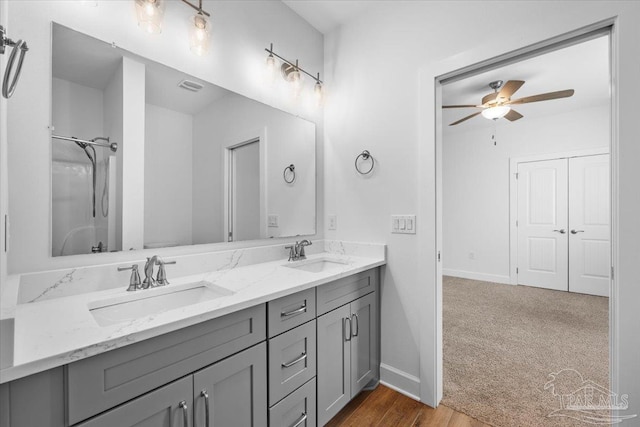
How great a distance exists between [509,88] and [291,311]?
295 cm

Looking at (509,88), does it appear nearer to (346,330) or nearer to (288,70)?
(288,70)

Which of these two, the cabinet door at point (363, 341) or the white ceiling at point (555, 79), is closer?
the cabinet door at point (363, 341)

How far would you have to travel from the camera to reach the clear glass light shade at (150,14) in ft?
4.37

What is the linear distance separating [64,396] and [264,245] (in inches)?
50.4

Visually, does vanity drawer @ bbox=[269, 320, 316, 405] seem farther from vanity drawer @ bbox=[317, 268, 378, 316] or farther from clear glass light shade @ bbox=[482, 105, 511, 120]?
clear glass light shade @ bbox=[482, 105, 511, 120]

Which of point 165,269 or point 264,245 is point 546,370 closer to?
point 264,245

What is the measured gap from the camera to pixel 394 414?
1.68 metres

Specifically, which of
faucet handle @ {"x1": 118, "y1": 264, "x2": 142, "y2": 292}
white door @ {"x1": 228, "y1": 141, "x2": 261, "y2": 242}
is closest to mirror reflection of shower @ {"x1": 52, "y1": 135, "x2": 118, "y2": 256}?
faucet handle @ {"x1": 118, "y1": 264, "x2": 142, "y2": 292}

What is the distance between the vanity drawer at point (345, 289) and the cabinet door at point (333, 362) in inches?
1.7

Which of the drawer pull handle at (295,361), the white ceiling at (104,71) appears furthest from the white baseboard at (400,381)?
the white ceiling at (104,71)

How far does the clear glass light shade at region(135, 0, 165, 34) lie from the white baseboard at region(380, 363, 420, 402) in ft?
7.78

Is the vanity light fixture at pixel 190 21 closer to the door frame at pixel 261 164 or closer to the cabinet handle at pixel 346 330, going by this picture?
the door frame at pixel 261 164

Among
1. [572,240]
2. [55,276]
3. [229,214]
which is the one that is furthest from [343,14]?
[572,240]

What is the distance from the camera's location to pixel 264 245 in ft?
6.42
